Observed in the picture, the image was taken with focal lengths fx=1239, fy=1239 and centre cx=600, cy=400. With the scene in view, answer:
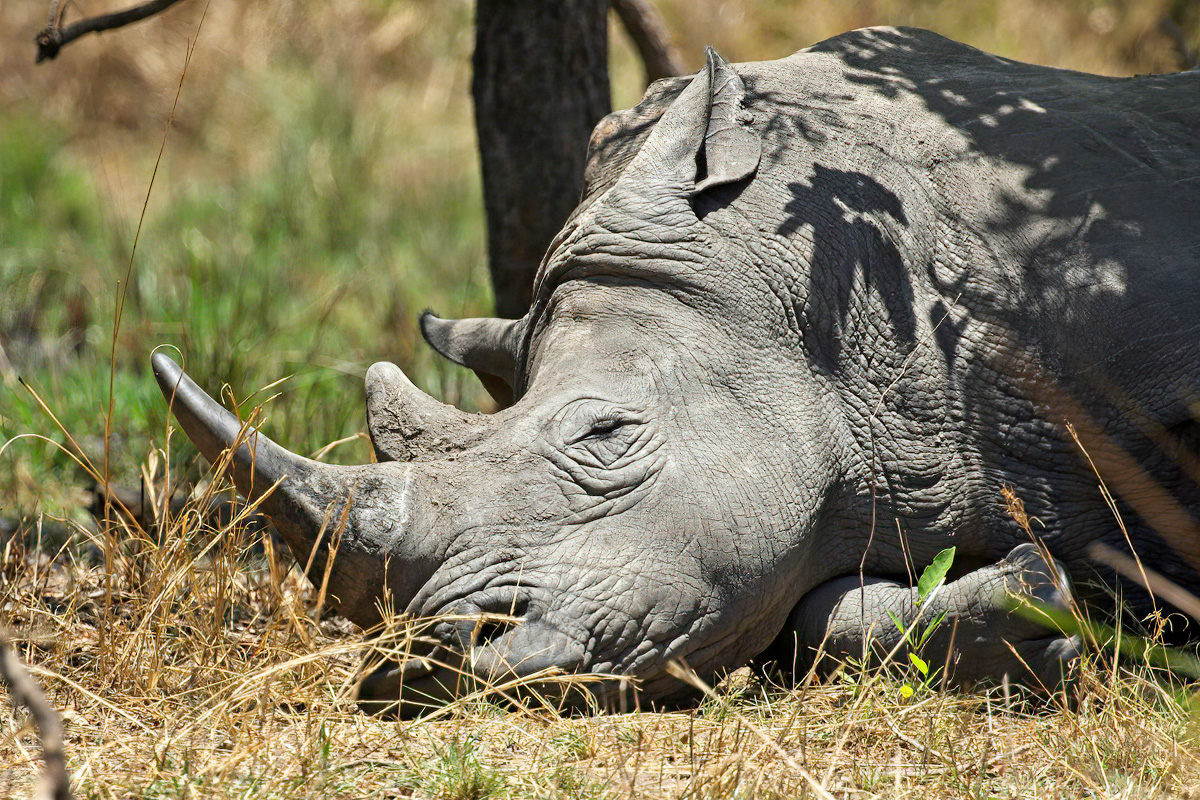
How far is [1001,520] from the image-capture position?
3.50m

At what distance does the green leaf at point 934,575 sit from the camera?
3.18m

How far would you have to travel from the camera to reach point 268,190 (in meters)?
9.47

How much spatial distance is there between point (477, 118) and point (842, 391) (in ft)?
8.64

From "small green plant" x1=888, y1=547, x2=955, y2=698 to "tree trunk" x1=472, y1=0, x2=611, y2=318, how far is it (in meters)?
2.76

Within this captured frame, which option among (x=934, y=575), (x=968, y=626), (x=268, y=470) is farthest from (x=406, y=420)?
(x=968, y=626)

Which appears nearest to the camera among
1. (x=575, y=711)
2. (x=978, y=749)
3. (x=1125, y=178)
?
(x=978, y=749)

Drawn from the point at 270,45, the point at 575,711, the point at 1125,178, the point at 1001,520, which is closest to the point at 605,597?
the point at 575,711

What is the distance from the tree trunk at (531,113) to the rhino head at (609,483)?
1.87 metres

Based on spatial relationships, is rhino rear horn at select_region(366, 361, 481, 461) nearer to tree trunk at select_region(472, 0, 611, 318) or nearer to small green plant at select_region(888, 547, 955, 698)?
small green plant at select_region(888, 547, 955, 698)

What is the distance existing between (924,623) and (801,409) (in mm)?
653

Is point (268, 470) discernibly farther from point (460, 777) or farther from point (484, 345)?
point (484, 345)

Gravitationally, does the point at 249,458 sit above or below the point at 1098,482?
above

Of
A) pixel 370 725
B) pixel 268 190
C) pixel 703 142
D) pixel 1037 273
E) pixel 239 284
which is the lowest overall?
pixel 370 725

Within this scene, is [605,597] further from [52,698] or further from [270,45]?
[270,45]
